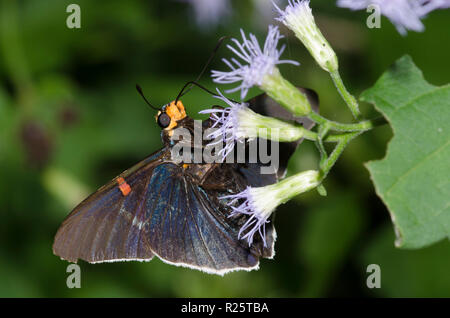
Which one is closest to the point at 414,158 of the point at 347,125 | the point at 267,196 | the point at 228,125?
the point at 347,125

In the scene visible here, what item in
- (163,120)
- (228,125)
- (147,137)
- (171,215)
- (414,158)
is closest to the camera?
(414,158)

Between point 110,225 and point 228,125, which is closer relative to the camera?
point 228,125

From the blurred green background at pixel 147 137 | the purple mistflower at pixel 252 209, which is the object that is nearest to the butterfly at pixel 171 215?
the purple mistflower at pixel 252 209

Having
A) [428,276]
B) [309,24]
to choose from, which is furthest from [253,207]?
[428,276]

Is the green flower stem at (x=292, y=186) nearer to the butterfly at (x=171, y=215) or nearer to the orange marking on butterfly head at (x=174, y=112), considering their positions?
the butterfly at (x=171, y=215)

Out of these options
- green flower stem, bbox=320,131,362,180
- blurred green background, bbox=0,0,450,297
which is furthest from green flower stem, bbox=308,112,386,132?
blurred green background, bbox=0,0,450,297

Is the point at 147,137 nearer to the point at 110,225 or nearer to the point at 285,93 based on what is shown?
the point at 110,225
